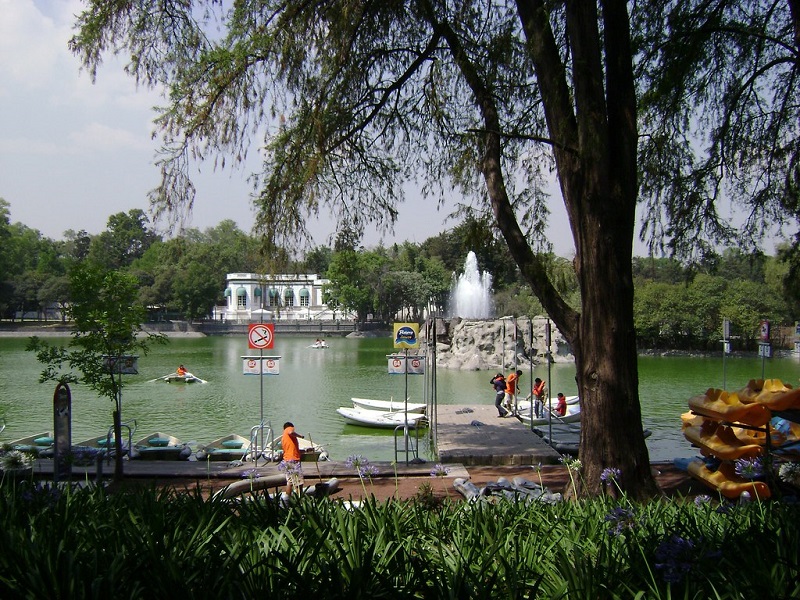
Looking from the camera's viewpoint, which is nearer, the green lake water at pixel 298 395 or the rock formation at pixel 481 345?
the green lake water at pixel 298 395

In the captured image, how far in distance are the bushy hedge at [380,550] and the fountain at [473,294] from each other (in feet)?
178

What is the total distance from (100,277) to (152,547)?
367 inches

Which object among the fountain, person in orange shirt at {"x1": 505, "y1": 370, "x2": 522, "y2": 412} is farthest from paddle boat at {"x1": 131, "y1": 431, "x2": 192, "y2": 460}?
the fountain

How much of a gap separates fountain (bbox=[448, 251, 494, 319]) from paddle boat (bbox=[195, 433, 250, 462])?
1730 inches

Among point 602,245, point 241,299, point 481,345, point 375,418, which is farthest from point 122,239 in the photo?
point 602,245

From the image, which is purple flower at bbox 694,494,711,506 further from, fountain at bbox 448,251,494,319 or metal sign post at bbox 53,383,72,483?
fountain at bbox 448,251,494,319

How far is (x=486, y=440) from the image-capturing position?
49.6 ft

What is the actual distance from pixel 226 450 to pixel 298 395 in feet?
38.5

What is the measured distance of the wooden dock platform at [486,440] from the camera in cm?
1298

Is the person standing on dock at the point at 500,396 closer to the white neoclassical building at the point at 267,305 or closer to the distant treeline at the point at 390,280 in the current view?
the distant treeline at the point at 390,280

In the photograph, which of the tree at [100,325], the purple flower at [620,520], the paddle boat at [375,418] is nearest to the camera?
the purple flower at [620,520]

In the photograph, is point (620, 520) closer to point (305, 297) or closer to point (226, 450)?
point (226, 450)

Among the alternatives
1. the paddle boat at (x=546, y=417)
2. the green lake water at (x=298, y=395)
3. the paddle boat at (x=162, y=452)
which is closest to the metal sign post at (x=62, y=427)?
the paddle boat at (x=162, y=452)

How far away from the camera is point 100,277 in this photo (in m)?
11.6
